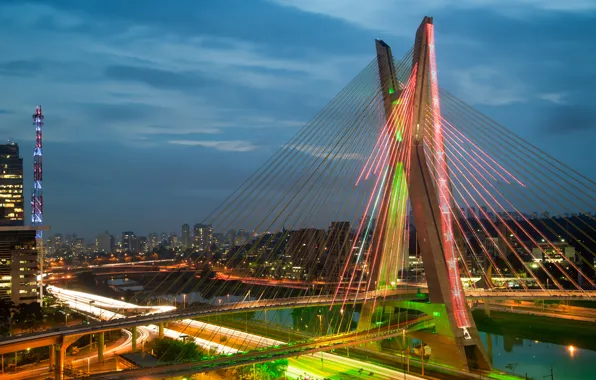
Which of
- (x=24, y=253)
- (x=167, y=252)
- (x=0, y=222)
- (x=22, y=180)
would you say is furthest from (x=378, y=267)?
(x=167, y=252)

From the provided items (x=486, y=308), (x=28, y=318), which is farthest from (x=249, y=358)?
(x=486, y=308)

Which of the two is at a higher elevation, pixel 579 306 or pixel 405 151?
pixel 405 151

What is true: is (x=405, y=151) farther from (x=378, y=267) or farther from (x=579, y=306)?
(x=579, y=306)

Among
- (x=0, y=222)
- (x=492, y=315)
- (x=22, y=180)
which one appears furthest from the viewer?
(x=22, y=180)

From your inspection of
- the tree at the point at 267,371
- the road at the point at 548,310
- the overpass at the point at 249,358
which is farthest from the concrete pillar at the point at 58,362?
the road at the point at 548,310

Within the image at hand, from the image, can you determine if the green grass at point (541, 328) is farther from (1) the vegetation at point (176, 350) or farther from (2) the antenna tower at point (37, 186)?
(2) the antenna tower at point (37, 186)

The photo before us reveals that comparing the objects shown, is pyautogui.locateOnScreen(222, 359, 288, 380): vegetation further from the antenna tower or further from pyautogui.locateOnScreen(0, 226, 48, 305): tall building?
the antenna tower

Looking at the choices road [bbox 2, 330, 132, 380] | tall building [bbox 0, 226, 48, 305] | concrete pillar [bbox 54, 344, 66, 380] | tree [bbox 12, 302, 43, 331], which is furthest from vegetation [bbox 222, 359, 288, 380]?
tall building [bbox 0, 226, 48, 305]
